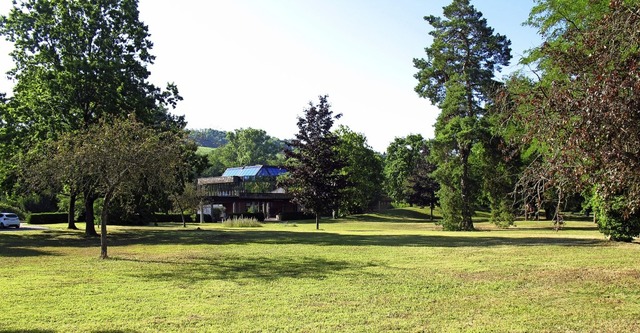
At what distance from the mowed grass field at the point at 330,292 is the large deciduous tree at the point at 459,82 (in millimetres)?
21263

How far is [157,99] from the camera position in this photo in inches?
1302

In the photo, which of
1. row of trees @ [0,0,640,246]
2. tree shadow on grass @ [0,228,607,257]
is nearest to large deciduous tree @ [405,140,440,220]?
row of trees @ [0,0,640,246]

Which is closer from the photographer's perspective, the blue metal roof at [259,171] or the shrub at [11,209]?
the shrub at [11,209]

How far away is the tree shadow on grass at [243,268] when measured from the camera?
13305 millimetres

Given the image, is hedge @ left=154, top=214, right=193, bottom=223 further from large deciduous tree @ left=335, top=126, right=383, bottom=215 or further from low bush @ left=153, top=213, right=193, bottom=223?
large deciduous tree @ left=335, top=126, right=383, bottom=215

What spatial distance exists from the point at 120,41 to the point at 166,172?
1649 centimetres

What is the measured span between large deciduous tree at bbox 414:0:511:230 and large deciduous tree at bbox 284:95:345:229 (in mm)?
9030

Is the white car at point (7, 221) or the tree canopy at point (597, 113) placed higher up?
the tree canopy at point (597, 113)

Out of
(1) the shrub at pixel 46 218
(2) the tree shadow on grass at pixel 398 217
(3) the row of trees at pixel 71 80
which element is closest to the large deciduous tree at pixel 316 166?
(3) the row of trees at pixel 71 80

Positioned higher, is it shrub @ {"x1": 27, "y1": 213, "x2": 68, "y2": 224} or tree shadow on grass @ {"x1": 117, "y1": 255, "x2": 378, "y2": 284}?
shrub @ {"x1": 27, "y1": 213, "x2": 68, "y2": 224}

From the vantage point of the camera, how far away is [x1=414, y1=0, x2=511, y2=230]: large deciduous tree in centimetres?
3903

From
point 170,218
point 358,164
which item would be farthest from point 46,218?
point 358,164

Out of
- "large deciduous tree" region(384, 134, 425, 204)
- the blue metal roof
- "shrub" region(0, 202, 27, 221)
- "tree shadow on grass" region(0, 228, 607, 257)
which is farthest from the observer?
the blue metal roof

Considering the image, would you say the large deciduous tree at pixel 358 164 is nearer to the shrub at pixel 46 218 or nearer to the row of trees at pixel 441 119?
the row of trees at pixel 441 119
